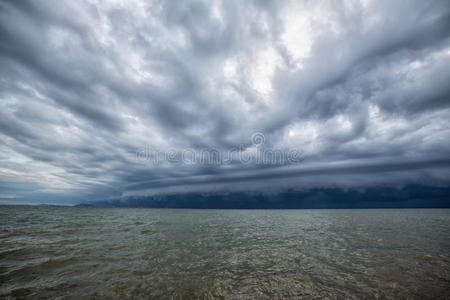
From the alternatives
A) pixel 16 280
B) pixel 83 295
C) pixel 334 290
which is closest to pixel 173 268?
pixel 83 295

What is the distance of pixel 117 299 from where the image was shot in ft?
29.1

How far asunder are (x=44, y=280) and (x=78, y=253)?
6.47 m

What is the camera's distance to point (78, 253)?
16578 millimetres

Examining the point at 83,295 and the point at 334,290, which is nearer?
the point at 83,295

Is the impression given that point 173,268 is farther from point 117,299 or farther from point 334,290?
point 334,290

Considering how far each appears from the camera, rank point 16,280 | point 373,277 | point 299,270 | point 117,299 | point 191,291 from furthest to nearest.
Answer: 1. point 299,270
2. point 373,277
3. point 16,280
4. point 191,291
5. point 117,299

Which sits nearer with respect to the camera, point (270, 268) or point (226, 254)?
point (270, 268)

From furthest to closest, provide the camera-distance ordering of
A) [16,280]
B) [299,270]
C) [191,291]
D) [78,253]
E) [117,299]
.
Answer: [78,253] < [299,270] < [16,280] < [191,291] < [117,299]

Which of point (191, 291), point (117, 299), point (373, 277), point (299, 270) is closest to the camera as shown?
Result: point (117, 299)

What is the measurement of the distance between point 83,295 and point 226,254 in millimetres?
10398

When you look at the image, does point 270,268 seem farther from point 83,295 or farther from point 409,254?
point 409,254

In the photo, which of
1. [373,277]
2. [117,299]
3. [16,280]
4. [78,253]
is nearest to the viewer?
[117,299]

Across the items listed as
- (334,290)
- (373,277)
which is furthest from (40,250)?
(373,277)

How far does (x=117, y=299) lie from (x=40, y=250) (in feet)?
47.5
